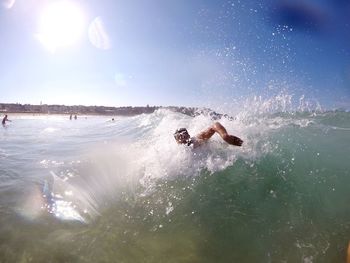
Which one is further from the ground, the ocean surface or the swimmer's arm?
the swimmer's arm

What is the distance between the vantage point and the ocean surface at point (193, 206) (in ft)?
15.4

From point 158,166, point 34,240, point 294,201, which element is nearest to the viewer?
point 34,240

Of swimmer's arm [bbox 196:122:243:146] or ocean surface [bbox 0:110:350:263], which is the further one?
swimmer's arm [bbox 196:122:243:146]

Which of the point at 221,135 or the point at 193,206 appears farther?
the point at 221,135

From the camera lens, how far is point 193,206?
5785 mm

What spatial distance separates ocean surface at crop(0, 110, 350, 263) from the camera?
4703 mm

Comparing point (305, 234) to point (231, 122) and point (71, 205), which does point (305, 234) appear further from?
point (231, 122)

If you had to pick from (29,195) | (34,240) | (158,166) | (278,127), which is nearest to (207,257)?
(34,240)

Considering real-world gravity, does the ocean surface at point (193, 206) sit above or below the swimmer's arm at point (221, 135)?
below

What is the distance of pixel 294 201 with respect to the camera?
556 cm

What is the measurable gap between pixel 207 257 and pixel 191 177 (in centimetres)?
242

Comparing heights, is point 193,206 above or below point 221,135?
below

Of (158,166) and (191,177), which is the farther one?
(158,166)

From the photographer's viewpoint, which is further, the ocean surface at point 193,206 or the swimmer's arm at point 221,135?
the swimmer's arm at point 221,135
